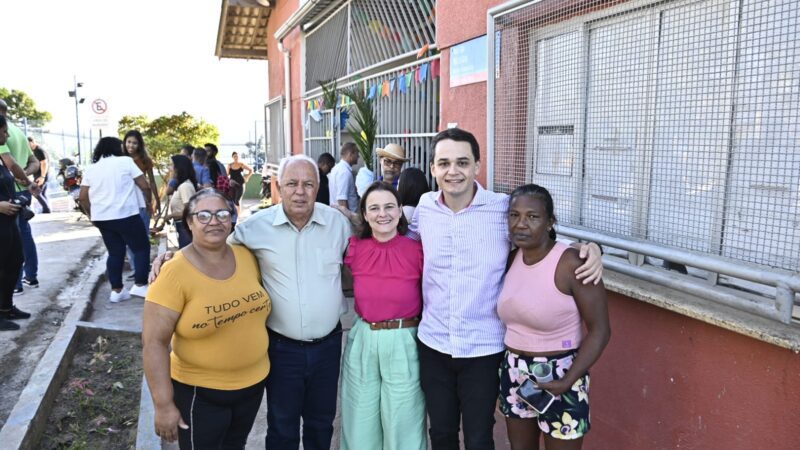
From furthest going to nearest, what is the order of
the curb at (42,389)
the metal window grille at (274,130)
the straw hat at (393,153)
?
the metal window grille at (274,130)
the straw hat at (393,153)
the curb at (42,389)

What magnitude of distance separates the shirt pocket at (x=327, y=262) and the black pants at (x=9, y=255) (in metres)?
3.37

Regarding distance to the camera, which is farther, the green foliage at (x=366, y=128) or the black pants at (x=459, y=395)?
the green foliage at (x=366, y=128)

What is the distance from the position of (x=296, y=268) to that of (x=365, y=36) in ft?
18.6

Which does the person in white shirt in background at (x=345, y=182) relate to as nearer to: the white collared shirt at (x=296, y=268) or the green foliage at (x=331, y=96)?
the green foliage at (x=331, y=96)

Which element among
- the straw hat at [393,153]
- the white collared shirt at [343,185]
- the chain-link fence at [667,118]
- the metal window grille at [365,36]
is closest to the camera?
the chain-link fence at [667,118]

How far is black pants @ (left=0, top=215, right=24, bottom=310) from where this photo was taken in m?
4.49

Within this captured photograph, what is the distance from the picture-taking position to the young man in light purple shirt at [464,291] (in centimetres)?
241

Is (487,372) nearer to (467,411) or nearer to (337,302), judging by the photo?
(467,411)

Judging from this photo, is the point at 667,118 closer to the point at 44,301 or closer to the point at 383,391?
the point at 383,391

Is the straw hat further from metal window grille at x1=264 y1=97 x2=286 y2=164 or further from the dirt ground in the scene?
metal window grille at x1=264 y1=97 x2=286 y2=164

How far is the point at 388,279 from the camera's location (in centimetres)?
257

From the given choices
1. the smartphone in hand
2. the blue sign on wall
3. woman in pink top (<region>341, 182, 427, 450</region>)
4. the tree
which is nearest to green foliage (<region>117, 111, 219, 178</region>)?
the blue sign on wall

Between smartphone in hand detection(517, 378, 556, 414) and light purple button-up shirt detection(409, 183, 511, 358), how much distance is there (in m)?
0.27

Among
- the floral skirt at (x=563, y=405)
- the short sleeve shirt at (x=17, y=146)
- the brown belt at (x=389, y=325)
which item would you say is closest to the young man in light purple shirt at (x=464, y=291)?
the brown belt at (x=389, y=325)
